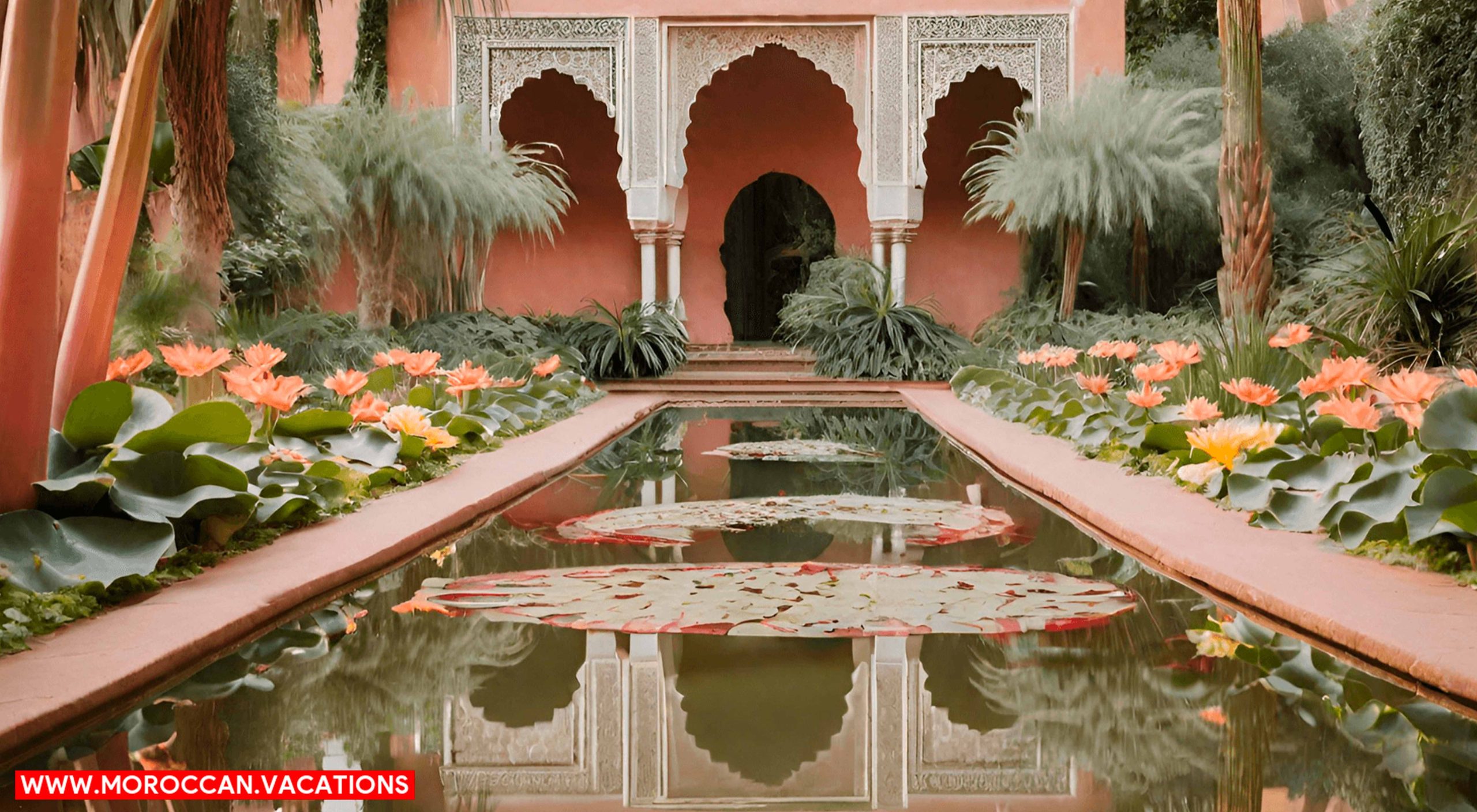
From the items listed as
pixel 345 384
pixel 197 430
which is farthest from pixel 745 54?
pixel 197 430

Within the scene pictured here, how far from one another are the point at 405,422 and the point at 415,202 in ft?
17.3

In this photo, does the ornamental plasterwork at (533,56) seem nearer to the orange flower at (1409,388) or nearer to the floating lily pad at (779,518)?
the floating lily pad at (779,518)

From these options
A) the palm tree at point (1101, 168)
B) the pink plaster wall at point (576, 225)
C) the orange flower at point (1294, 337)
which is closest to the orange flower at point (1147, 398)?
the orange flower at point (1294, 337)

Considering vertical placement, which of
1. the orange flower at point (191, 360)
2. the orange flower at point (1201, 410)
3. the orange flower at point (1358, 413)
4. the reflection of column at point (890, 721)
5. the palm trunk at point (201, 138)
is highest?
the palm trunk at point (201, 138)

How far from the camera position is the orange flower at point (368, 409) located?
4.41 metres

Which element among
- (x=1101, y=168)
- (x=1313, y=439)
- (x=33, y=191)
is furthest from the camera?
(x=1101, y=168)

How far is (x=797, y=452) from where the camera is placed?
6.30 metres

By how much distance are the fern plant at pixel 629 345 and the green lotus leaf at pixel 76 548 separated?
8620 millimetres

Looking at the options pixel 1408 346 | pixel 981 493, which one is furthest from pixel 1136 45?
pixel 981 493

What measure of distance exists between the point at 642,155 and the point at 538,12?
1.75 meters

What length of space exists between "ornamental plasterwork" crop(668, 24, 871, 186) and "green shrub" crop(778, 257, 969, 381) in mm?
1354

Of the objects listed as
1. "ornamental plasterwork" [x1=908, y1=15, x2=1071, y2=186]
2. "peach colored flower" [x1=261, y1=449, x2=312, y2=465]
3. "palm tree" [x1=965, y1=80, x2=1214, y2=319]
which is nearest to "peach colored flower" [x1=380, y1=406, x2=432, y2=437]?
"peach colored flower" [x1=261, y1=449, x2=312, y2=465]

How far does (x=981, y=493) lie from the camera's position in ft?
15.9

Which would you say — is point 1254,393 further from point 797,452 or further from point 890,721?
point 797,452
